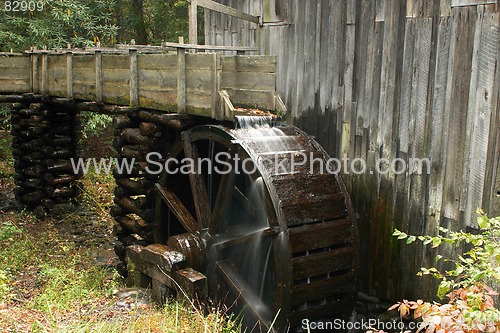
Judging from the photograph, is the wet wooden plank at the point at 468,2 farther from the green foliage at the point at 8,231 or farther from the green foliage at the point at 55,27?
the green foliage at the point at 55,27

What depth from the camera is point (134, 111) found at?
8.02 meters

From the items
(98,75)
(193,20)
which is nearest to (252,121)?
(193,20)

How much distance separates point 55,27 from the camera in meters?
13.9

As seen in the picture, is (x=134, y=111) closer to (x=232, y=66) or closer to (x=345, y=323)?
(x=232, y=66)

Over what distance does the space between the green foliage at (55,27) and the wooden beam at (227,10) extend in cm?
710

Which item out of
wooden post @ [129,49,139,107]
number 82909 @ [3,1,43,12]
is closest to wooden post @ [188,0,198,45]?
wooden post @ [129,49,139,107]

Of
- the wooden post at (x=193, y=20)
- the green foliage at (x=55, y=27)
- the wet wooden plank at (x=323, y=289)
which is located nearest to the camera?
the wet wooden plank at (x=323, y=289)

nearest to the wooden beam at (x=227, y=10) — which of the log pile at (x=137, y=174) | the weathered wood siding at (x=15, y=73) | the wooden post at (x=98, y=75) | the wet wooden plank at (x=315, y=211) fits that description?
the log pile at (x=137, y=174)

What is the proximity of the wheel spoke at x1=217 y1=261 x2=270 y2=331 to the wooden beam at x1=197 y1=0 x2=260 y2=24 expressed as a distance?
131 inches

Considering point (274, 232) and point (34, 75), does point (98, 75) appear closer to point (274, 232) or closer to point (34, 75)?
point (34, 75)

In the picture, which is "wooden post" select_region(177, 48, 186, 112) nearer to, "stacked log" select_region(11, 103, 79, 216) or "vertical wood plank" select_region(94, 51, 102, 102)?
"vertical wood plank" select_region(94, 51, 102, 102)

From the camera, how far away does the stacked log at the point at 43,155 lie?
1176 centimetres

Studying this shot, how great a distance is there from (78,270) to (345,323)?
473 cm

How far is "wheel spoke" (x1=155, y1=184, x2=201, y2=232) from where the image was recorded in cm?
735
